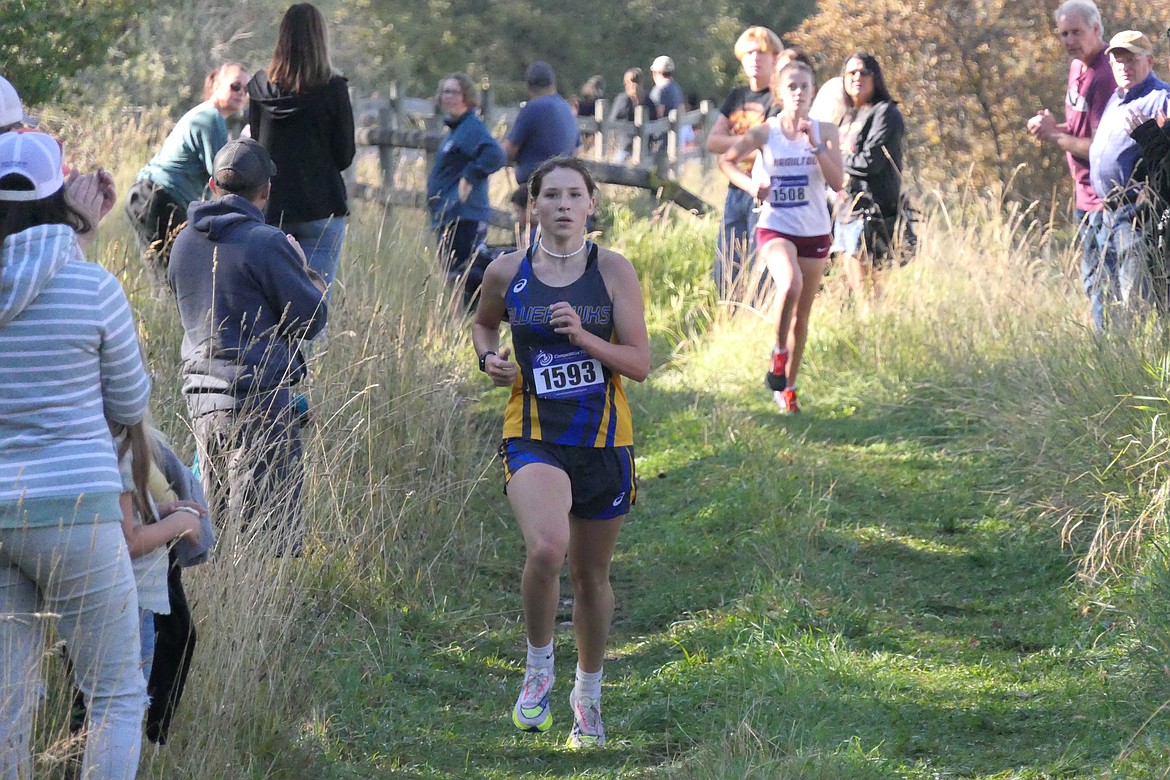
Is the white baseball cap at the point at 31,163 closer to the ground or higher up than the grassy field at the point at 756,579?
higher up

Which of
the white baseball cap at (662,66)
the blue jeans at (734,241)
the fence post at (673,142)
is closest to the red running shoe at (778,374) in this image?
the blue jeans at (734,241)

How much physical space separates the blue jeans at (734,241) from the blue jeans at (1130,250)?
2.84 m

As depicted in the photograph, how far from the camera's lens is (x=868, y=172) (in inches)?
380

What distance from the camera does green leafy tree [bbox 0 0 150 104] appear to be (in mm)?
7418

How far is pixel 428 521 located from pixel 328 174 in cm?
197

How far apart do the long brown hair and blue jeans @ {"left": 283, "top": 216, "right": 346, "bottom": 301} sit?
0.68 meters

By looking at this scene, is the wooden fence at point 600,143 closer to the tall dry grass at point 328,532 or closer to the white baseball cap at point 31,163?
the tall dry grass at point 328,532

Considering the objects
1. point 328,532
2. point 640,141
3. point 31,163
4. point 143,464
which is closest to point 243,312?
point 328,532

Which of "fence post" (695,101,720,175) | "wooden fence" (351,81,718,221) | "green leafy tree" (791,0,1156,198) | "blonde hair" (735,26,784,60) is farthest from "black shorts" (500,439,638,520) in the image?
"fence post" (695,101,720,175)

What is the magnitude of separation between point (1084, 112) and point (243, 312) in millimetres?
5272

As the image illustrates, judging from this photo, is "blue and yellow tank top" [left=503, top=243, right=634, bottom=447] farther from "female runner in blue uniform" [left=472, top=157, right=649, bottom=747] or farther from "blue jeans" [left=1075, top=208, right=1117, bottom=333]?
"blue jeans" [left=1075, top=208, right=1117, bottom=333]

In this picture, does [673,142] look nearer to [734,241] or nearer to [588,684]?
[734,241]

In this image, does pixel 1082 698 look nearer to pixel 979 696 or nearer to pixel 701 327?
pixel 979 696

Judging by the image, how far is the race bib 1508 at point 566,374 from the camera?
4.65 metres
